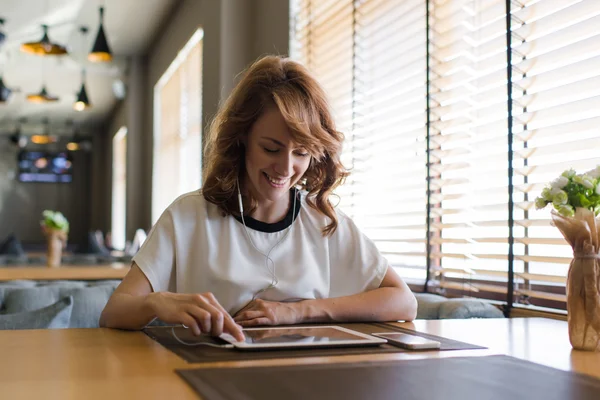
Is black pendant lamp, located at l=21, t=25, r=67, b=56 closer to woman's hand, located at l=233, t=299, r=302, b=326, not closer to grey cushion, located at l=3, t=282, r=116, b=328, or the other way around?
grey cushion, located at l=3, t=282, r=116, b=328

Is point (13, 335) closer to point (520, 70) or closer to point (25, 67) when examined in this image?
point (520, 70)

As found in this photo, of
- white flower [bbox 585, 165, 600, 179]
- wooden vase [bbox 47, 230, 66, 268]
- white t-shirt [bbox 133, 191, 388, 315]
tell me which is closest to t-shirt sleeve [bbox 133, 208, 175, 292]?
white t-shirt [bbox 133, 191, 388, 315]

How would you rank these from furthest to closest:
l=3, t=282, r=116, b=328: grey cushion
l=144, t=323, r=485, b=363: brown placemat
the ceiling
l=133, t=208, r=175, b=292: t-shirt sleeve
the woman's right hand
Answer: the ceiling < l=3, t=282, r=116, b=328: grey cushion < l=133, t=208, r=175, b=292: t-shirt sleeve < the woman's right hand < l=144, t=323, r=485, b=363: brown placemat

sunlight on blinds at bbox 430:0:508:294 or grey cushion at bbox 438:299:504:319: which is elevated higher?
sunlight on blinds at bbox 430:0:508:294

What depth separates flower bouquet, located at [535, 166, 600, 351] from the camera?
1.30 metres

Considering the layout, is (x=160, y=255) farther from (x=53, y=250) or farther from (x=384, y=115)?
(x=53, y=250)

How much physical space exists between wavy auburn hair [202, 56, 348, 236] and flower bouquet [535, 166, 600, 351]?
25.2 inches

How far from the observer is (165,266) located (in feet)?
5.71

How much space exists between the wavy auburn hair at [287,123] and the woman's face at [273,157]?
27 mm

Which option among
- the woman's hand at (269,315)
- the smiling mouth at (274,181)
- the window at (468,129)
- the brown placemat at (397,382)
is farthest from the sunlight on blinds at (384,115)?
the brown placemat at (397,382)

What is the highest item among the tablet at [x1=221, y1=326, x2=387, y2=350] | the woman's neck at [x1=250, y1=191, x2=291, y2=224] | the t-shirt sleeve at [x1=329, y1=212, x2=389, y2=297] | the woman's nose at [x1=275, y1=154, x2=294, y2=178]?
the woman's nose at [x1=275, y1=154, x2=294, y2=178]

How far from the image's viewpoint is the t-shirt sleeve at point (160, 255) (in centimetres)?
169

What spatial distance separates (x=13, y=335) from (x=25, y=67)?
34.3 feet

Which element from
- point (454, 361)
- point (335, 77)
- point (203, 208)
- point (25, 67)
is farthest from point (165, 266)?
point (25, 67)
